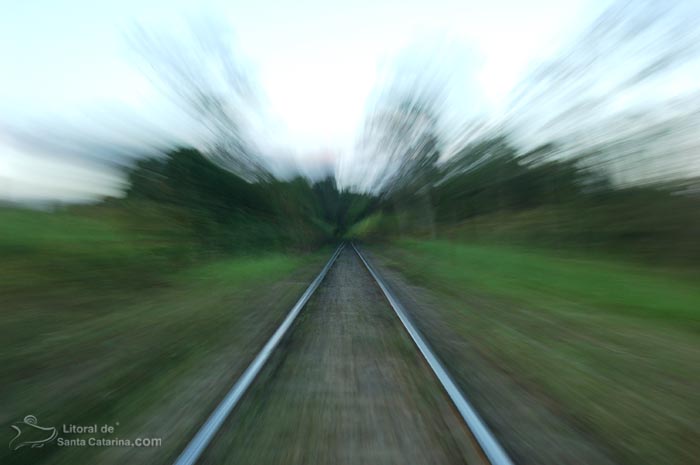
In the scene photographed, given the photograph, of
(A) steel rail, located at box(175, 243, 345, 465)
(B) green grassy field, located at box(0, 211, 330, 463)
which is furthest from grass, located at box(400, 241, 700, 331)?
(A) steel rail, located at box(175, 243, 345, 465)

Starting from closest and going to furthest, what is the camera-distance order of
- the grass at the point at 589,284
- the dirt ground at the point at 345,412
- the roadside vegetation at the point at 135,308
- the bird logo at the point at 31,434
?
1. the dirt ground at the point at 345,412
2. the bird logo at the point at 31,434
3. the roadside vegetation at the point at 135,308
4. the grass at the point at 589,284

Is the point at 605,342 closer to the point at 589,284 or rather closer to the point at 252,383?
the point at 252,383

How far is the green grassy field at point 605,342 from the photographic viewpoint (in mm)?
3408

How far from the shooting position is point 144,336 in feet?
19.4

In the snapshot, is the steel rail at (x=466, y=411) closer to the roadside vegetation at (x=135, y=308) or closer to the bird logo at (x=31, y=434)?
the roadside vegetation at (x=135, y=308)

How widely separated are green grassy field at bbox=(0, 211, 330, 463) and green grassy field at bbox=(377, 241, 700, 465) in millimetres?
3122

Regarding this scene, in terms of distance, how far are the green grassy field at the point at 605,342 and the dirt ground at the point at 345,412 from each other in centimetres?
112

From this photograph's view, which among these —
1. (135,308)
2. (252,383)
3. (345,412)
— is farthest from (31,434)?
(135,308)

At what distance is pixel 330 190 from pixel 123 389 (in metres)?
77.6

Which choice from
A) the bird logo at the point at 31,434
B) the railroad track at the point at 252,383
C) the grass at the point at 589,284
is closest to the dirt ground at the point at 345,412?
the railroad track at the point at 252,383

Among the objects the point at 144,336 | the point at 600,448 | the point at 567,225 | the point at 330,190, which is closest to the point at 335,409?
the point at 600,448

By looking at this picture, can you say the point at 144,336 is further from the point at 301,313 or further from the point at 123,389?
the point at 301,313

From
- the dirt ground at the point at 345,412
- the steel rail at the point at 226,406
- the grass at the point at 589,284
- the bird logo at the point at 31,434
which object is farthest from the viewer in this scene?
the grass at the point at 589,284

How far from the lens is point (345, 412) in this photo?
3.48 meters
